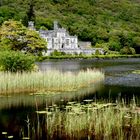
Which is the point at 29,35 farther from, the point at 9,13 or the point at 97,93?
the point at 9,13

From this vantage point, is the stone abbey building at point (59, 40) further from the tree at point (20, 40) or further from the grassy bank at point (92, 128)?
the grassy bank at point (92, 128)

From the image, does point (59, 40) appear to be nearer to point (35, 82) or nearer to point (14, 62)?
point (14, 62)

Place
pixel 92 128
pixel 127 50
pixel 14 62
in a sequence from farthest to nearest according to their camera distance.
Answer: pixel 127 50 → pixel 14 62 → pixel 92 128

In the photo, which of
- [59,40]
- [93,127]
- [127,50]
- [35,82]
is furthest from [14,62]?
[59,40]

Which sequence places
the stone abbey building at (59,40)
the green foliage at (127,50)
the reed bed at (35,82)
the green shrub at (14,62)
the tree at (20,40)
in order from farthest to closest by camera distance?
the stone abbey building at (59,40), the green foliage at (127,50), the tree at (20,40), the green shrub at (14,62), the reed bed at (35,82)

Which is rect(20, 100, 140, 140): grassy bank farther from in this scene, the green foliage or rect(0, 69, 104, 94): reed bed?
the green foliage

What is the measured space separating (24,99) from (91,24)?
17142cm

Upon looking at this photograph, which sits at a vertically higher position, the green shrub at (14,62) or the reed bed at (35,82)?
the green shrub at (14,62)

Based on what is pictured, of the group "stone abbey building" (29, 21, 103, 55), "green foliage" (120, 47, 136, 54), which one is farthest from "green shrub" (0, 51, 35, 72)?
"green foliage" (120, 47, 136, 54)

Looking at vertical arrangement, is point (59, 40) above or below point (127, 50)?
above

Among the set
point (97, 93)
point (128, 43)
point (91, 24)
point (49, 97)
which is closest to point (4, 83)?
point (49, 97)

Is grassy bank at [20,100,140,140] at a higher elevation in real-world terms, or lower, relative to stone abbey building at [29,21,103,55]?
lower

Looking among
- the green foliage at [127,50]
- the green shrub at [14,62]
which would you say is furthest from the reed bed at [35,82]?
the green foliage at [127,50]

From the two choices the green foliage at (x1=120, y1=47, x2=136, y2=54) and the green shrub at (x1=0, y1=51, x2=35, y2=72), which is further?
the green foliage at (x1=120, y1=47, x2=136, y2=54)
